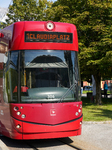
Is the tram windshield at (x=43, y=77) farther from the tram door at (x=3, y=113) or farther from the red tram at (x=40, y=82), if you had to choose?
the tram door at (x=3, y=113)

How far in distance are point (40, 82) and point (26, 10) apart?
73.8 ft

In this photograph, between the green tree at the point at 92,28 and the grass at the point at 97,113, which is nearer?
the grass at the point at 97,113

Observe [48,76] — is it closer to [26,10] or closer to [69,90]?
[69,90]

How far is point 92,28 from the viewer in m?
18.4

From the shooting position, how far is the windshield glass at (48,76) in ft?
24.3

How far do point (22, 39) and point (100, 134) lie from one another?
4.11 meters

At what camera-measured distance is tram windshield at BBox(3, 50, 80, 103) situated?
24.3ft

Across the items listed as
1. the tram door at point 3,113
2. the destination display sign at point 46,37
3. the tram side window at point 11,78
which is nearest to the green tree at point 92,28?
the destination display sign at point 46,37

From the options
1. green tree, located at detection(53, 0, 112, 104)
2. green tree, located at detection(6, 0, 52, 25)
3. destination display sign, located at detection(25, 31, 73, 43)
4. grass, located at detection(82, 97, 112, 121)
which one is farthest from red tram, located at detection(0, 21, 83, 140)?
green tree, located at detection(6, 0, 52, 25)

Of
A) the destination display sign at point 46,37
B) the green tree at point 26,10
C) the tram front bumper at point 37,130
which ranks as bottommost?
the tram front bumper at point 37,130

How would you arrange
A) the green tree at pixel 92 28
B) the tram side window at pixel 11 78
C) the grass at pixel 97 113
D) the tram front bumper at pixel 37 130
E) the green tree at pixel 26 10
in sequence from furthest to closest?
the green tree at pixel 26 10 → the green tree at pixel 92 28 → the grass at pixel 97 113 → the tram side window at pixel 11 78 → the tram front bumper at pixel 37 130

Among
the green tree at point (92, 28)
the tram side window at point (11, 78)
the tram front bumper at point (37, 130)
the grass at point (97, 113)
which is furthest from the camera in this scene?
the green tree at point (92, 28)

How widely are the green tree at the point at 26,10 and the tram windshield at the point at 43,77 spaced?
845 inches

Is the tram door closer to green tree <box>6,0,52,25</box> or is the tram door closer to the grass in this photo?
the grass
